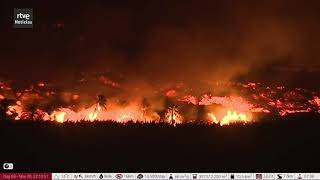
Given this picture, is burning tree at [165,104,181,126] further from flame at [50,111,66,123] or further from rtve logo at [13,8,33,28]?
rtve logo at [13,8,33,28]

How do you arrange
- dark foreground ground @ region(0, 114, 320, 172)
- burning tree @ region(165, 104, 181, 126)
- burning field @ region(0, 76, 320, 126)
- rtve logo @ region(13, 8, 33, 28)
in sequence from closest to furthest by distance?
dark foreground ground @ region(0, 114, 320, 172) < rtve logo @ region(13, 8, 33, 28) < burning tree @ region(165, 104, 181, 126) < burning field @ region(0, 76, 320, 126)

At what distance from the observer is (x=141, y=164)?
29.6 feet

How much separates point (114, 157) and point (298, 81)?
6.62m

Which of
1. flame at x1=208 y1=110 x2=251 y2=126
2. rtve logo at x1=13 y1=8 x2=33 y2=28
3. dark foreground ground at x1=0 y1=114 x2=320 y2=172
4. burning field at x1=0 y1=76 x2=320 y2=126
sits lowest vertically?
dark foreground ground at x1=0 y1=114 x2=320 y2=172

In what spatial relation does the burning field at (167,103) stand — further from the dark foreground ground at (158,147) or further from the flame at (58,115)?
the dark foreground ground at (158,147)

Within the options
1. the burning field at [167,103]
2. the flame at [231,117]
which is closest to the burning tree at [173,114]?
the burning field at [167,103]

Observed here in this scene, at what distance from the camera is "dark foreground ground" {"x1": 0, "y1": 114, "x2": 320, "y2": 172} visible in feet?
29.6

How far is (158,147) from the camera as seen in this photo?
9.65 meters

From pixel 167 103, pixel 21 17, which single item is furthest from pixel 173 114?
pixel 21 17

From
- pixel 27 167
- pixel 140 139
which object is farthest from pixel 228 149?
pixel 27 167

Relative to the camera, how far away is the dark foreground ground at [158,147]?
9016 millimetres

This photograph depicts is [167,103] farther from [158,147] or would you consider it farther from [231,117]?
[158,147]

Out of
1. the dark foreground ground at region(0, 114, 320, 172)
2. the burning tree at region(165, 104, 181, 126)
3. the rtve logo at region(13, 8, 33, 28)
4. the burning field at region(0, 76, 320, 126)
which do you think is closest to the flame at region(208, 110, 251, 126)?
the burning field at region(0, 76, 320, 126)

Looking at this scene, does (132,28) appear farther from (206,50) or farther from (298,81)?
(298,81)
